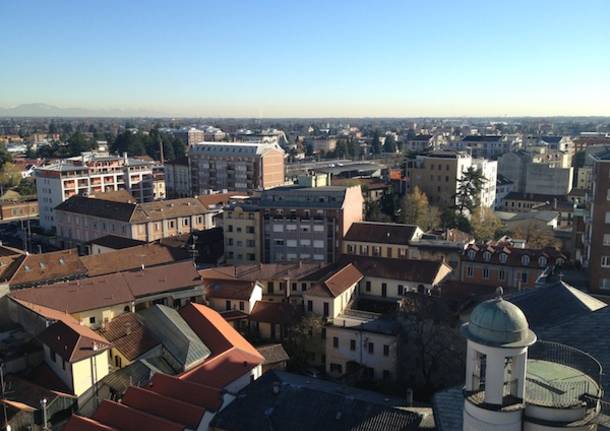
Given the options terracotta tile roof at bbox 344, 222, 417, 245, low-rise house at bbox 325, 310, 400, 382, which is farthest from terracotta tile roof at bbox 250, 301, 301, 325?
terracotta tile roof at bbox 344, 222, 417, 245

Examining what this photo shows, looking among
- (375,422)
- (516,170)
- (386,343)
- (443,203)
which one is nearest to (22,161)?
(443,203)

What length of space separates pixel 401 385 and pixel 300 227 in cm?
2370

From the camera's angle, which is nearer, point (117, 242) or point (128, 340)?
point (128, 340)

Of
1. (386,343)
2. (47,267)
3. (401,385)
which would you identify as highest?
(47,267)

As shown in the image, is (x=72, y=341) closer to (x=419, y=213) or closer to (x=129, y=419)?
(x=129, y=419)

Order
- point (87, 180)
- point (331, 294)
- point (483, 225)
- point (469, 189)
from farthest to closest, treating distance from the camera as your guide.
A: 1. point (87, 180)
2. point (469, 189)
3. point (483, 225)
4. point (331, 294)

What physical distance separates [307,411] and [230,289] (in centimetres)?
2016

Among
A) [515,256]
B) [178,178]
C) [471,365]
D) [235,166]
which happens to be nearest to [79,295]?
[471,365]

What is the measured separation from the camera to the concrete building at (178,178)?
121m

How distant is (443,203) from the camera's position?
90.1m

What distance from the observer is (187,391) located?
107 ft

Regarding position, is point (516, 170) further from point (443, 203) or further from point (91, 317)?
point (91, 317)

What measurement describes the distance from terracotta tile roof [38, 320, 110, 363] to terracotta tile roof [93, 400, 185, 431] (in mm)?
4666

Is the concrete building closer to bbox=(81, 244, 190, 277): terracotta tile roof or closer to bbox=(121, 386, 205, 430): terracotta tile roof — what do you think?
bbox=(81, 244, 190, 277): terracotta tile roof
